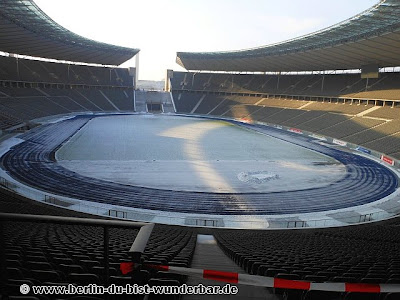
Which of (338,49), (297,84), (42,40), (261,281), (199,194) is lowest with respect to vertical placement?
(199,194)

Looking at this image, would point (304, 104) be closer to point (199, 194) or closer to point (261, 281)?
point (199, 194)

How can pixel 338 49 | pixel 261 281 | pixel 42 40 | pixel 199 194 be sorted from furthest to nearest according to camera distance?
pixel 42 40 → pixel 338 49 → pixel 199 194 → pixel 261 281

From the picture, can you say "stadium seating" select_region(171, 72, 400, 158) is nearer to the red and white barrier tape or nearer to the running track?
the running track

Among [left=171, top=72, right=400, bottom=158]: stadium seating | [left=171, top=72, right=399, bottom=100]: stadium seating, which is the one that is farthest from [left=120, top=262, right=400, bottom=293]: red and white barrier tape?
[left=171, top=72, right=399, bottom=100]: stadium seating

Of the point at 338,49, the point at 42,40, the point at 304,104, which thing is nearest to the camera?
the point at 338,49

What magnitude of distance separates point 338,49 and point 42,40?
4405 cm

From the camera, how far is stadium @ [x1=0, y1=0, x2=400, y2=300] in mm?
4086

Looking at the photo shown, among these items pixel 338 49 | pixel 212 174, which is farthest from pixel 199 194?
pixel 338 49

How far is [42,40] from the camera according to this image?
50.9 meters

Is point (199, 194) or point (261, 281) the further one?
point (199, 194)

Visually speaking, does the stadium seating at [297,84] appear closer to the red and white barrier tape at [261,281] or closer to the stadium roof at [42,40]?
the stadium roof at [42,40]

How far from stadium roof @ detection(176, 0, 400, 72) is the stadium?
Result: 0.93 feet

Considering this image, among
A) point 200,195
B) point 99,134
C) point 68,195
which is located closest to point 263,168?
point 200,195

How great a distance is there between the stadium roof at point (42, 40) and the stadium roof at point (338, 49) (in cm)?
2017
